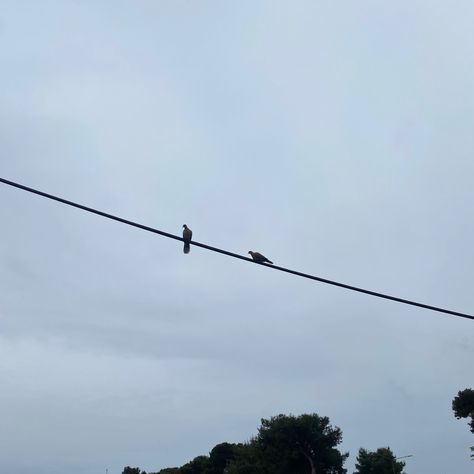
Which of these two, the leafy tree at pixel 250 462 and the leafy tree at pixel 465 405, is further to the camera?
the leafy tree at pixel 250 462

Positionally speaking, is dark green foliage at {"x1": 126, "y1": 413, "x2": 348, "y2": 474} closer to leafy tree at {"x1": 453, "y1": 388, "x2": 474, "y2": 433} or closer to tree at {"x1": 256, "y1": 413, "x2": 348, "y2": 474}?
tree at {"x1": 256, "y1": 413, "x2": 348, "y2": 474}

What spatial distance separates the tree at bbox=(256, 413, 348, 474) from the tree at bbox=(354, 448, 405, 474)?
44.4ft

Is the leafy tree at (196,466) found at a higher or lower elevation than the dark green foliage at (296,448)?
higher

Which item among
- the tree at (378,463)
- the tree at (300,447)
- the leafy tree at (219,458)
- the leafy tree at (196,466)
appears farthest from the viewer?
the leafy tree at (196,466)

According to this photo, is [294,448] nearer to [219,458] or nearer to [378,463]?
[378,463]

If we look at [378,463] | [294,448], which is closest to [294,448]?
[294,448]

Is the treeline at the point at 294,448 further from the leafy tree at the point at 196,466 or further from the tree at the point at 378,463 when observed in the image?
the leafy tree at the point at 196,466

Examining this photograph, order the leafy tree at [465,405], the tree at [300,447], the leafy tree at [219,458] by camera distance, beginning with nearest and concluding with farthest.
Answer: the leafy tree at [465,405], the tree at [300,447], the leafy tree at [219,458]

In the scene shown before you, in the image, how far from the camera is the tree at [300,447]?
253 ft

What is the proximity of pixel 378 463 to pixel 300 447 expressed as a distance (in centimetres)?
1716

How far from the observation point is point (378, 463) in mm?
90312

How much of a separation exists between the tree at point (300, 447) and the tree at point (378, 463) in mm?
13521

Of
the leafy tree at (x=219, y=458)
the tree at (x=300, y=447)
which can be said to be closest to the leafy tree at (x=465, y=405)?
the tree at (x=300, y=447)

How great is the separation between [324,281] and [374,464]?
83618mm
